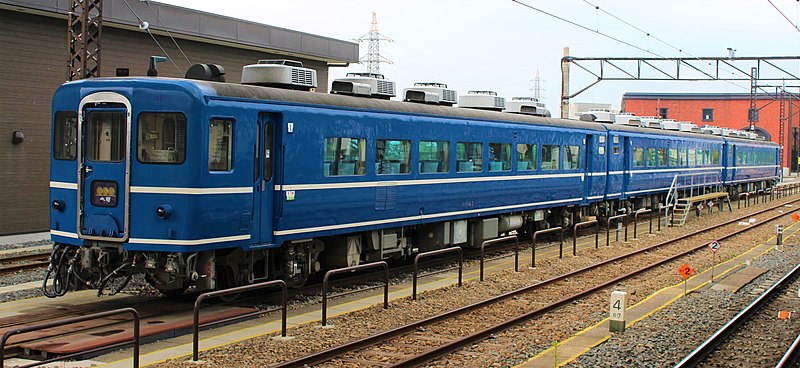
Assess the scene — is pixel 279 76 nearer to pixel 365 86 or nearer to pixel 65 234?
pixel 365 86

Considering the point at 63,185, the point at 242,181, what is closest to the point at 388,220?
the point at 242,181

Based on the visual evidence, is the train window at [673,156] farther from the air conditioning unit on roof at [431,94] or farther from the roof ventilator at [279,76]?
the roof ventilator at [279,76]

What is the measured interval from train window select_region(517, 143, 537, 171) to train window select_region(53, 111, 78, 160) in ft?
37.0

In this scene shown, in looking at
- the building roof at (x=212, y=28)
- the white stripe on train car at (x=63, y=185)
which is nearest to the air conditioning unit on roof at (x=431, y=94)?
the white stripe on train car at (x=63, y=185)

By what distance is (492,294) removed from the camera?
15039 millimetres

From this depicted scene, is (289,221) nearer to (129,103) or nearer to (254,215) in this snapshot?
(254,215)

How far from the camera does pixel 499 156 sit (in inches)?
792

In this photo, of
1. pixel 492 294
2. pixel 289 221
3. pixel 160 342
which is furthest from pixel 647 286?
pixel 160 342

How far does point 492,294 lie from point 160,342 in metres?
6.27

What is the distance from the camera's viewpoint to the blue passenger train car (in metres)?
11.9

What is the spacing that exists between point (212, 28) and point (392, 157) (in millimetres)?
14301

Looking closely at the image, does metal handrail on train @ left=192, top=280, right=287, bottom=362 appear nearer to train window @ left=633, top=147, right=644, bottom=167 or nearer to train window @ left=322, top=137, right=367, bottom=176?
train window @ left=322, top=137, right=367, bottom=176

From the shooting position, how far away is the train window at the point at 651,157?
31.0 m

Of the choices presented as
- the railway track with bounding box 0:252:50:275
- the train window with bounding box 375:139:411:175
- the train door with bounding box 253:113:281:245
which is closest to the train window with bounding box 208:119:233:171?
the train door with bounding box 253:113:281:245
